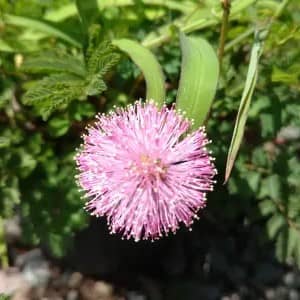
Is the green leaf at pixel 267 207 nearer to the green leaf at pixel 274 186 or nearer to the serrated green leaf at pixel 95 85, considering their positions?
the green leaf at pixel 274 186

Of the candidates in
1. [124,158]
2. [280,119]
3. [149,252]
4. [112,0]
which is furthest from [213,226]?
[124,158]

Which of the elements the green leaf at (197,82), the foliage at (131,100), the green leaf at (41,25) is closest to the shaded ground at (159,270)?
the foliage at (131,100)

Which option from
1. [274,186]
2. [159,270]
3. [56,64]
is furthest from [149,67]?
[159,270]

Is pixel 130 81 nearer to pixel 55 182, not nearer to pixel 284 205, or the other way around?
pixel 55 182

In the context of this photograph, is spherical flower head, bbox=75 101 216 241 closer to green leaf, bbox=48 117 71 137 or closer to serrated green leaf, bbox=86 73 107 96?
serrated green leaf, bbox=86 73 107 96

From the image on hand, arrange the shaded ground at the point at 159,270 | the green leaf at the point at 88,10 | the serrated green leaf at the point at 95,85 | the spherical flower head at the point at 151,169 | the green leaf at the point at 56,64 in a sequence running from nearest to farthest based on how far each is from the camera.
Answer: the spherical flower head at the point at 151,169, the serrated green leaf at the point at 95,85, the green leaf at the point at 56,64, the green leaf at the point at 88,10, the shaded ground at the point at 159,270
